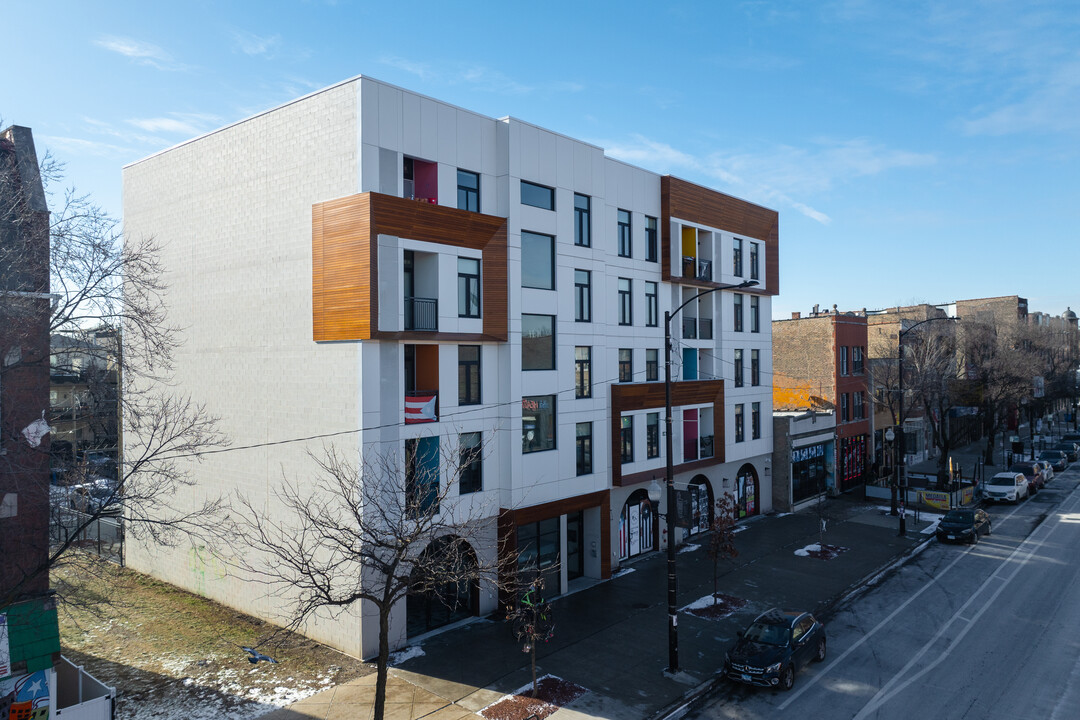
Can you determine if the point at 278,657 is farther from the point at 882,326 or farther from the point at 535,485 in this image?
the point at 882,326

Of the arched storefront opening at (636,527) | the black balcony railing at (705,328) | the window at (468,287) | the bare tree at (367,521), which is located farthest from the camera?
the black balcony railing at (705,328)

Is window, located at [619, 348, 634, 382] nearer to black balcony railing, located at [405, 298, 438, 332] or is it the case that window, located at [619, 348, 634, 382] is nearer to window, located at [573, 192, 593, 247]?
window, located at [573, 192, 593, 247]

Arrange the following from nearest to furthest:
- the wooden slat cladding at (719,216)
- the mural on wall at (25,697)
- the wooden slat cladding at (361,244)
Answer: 1. the mural on wall at (25,697)
2. the wooden slat cladding at (361,244)
3. the wooden slat cladding at (719,216)

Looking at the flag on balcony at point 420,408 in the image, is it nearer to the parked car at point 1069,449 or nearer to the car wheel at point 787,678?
the car wheel at point 787,678

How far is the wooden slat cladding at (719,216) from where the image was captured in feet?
98.2

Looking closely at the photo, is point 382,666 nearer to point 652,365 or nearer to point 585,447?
point 585,447

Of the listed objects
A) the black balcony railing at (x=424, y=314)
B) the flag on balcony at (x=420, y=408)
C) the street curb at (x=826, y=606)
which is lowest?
the street curb at (x=826, y=606)

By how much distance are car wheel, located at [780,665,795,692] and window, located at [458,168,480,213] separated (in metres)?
15.4

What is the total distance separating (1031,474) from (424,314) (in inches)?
1687

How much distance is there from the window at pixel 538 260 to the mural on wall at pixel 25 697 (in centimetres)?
1638

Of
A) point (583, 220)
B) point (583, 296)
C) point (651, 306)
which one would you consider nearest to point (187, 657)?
point (583, 296)

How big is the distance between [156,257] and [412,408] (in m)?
13.2

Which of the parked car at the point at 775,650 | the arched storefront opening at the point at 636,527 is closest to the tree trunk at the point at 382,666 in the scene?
the parked car at the point at 775,650

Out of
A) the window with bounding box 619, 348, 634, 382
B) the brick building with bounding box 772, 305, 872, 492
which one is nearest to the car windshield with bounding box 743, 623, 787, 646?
the window with bounding box 619, 348, 634, 382
